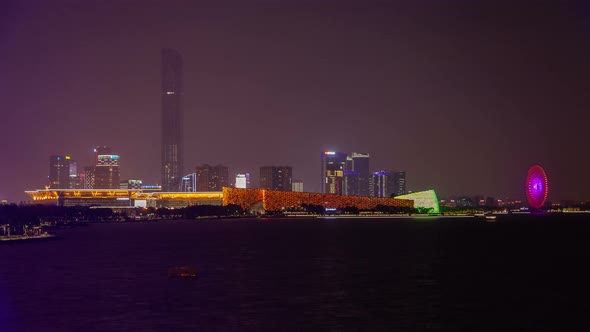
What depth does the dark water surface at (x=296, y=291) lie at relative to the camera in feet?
101

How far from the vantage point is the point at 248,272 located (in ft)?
166

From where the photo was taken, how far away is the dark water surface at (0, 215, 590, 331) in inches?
1211

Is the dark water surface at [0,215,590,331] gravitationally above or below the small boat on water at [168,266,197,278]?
below

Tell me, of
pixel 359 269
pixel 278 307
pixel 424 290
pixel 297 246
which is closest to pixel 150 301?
pixel 278 307

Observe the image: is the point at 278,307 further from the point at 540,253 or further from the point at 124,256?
the point at 540,253

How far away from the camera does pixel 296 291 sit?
40.2 meters

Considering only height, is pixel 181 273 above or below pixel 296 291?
above

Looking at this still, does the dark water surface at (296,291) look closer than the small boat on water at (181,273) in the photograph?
Yes

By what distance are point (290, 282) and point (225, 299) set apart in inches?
305

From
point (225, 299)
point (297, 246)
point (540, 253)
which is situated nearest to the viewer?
point (225, 299)

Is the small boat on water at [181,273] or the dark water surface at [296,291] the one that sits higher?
the small boat on water at [181,273]

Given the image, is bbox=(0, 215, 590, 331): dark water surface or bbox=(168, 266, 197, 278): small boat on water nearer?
bbox=(0, 215, 590, 331): dark water surface

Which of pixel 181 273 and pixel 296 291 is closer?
pixel 296 291

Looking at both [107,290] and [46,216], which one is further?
[46,216]
